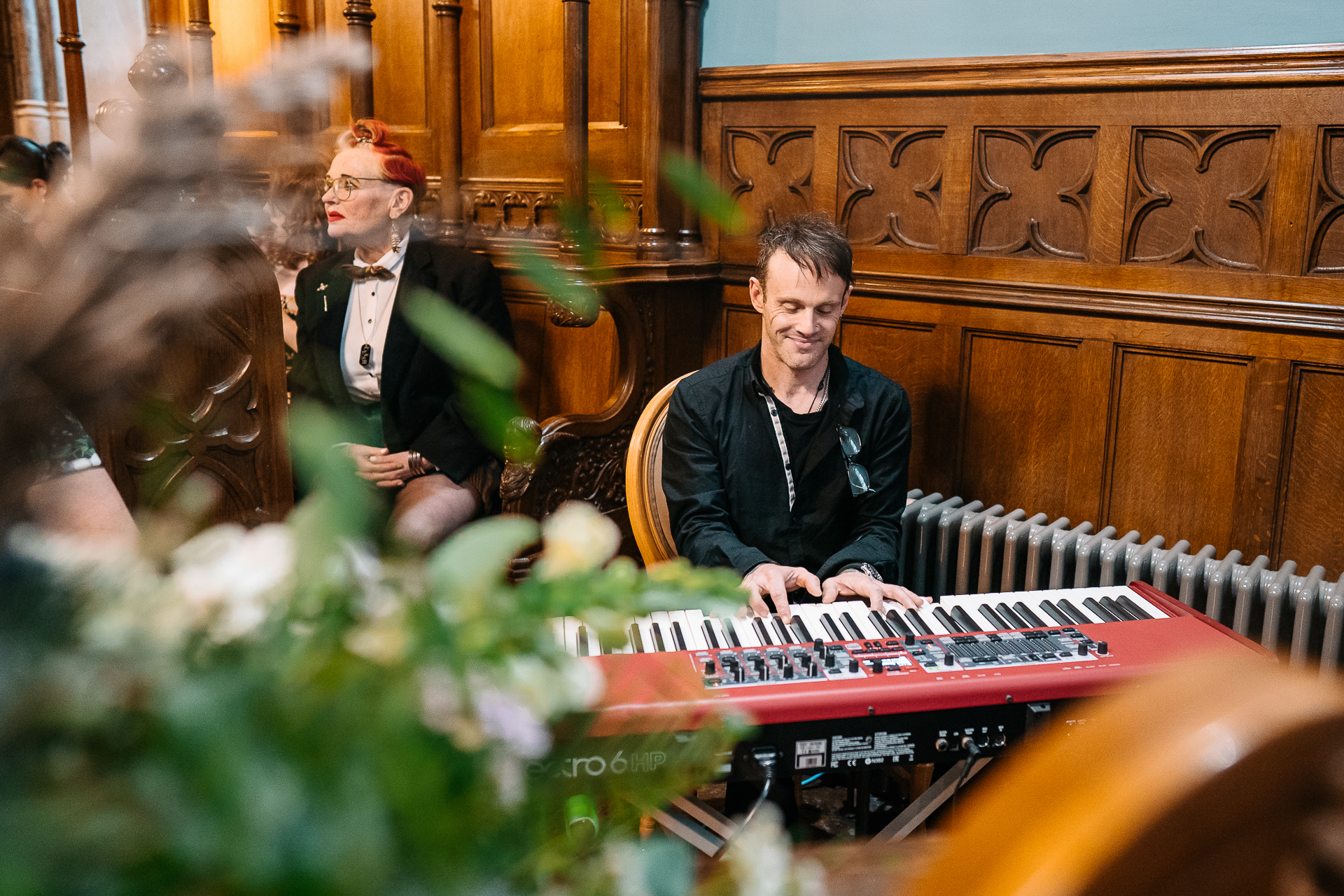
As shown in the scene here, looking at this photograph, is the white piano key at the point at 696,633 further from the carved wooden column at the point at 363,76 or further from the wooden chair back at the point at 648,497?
the carved wooden column at the point at 363,76

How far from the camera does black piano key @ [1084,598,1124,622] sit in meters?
1.78

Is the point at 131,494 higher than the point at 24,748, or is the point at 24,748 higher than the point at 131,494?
the point at 24,748

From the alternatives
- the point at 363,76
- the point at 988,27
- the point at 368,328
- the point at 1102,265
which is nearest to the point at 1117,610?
the point at 1102,265

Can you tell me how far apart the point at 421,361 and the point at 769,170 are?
3.84ft

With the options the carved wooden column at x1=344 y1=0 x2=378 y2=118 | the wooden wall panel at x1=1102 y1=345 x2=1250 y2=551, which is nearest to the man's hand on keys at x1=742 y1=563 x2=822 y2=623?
the wooden wall panel at x1=1102 y1=345 x2=1250 y2=551

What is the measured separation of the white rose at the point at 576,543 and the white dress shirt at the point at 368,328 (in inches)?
106

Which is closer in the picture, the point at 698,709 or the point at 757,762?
the point at 698,709

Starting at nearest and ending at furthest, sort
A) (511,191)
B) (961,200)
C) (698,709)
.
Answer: (698,709) < (961,200) < (511,191)

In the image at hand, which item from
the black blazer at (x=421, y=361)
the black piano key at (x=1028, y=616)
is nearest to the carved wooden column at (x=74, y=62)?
the black blazer at (x=421, y=361)

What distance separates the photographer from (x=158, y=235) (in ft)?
1.03

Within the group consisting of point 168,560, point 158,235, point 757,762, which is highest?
point 158,235

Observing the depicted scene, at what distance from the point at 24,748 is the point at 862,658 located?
4.58 feet

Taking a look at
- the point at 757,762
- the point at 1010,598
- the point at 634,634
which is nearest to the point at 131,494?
the point at 634,634

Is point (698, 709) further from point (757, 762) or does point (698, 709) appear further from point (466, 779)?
point (757, 762)
